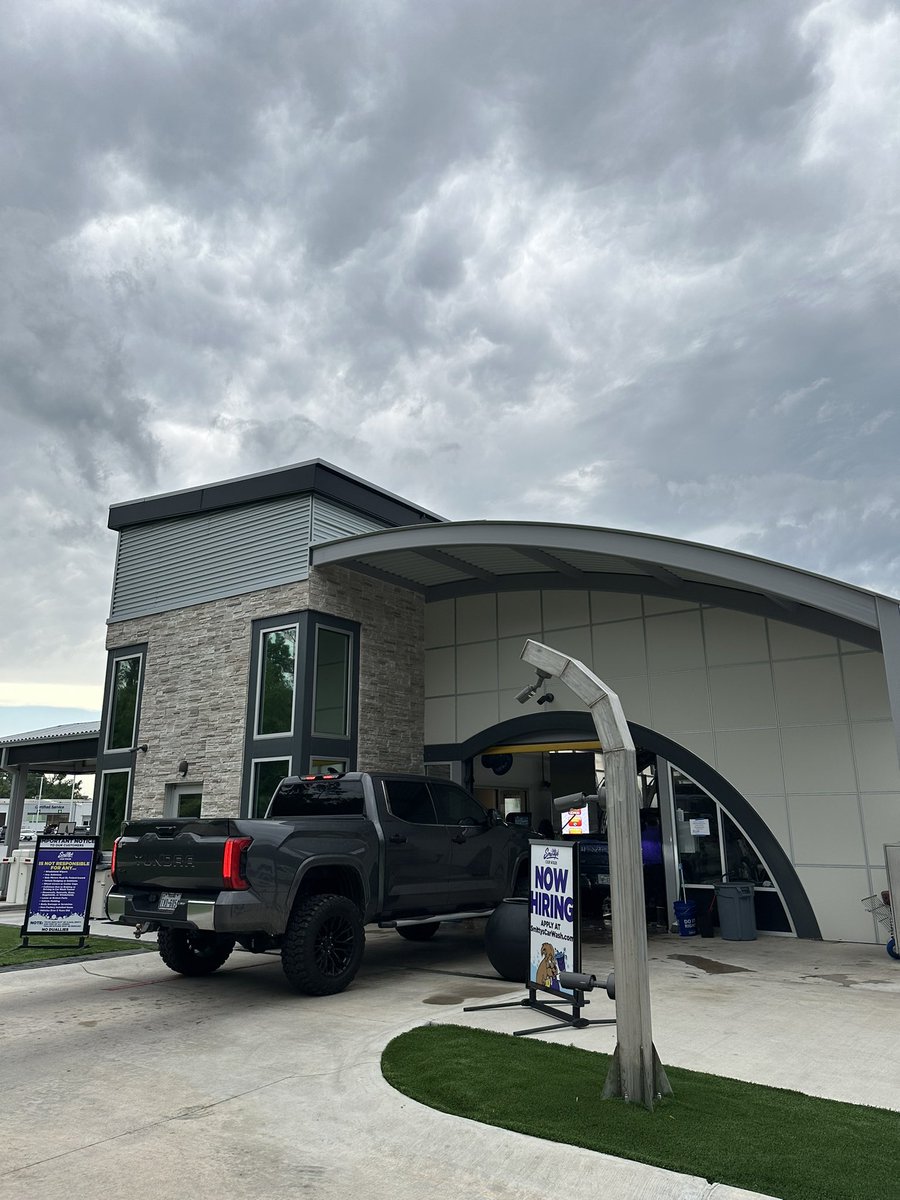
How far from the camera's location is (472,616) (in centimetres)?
1644

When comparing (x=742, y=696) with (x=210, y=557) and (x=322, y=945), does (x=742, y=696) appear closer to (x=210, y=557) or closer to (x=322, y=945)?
(x=322, y=945)

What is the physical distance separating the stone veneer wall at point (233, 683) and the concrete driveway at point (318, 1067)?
4657 millimetres

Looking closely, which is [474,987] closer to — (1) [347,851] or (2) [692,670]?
(1) [347,851]

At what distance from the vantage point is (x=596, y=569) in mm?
14328

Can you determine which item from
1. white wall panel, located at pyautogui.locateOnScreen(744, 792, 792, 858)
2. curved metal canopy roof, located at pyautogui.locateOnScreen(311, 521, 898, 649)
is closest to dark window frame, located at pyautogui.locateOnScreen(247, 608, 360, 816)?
curved metal canopy roof, located at pyautogui.locateOnScreen(311, 521, 898, 649)

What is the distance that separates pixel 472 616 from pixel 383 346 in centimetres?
618

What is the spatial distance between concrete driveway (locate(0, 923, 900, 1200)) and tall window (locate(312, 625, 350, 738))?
15.1 feet

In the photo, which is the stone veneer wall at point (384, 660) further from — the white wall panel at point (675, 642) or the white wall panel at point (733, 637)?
the white wall panel at point (733, 637)

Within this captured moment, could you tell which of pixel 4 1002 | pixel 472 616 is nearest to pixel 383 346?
pixel 472 616

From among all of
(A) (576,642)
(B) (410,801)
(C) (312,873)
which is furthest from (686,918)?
(C) (312,873)

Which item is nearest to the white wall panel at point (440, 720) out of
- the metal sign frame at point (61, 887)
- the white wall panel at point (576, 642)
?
the white wall panel at point (576, 642)

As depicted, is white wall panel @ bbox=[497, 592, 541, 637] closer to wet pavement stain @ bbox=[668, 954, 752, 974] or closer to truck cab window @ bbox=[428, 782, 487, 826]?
truck cab window @ bbox=[428, 782, 487, 826]

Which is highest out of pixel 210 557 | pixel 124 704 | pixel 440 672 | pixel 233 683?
pixel 210 557

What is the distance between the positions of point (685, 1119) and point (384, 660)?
11638 mm
